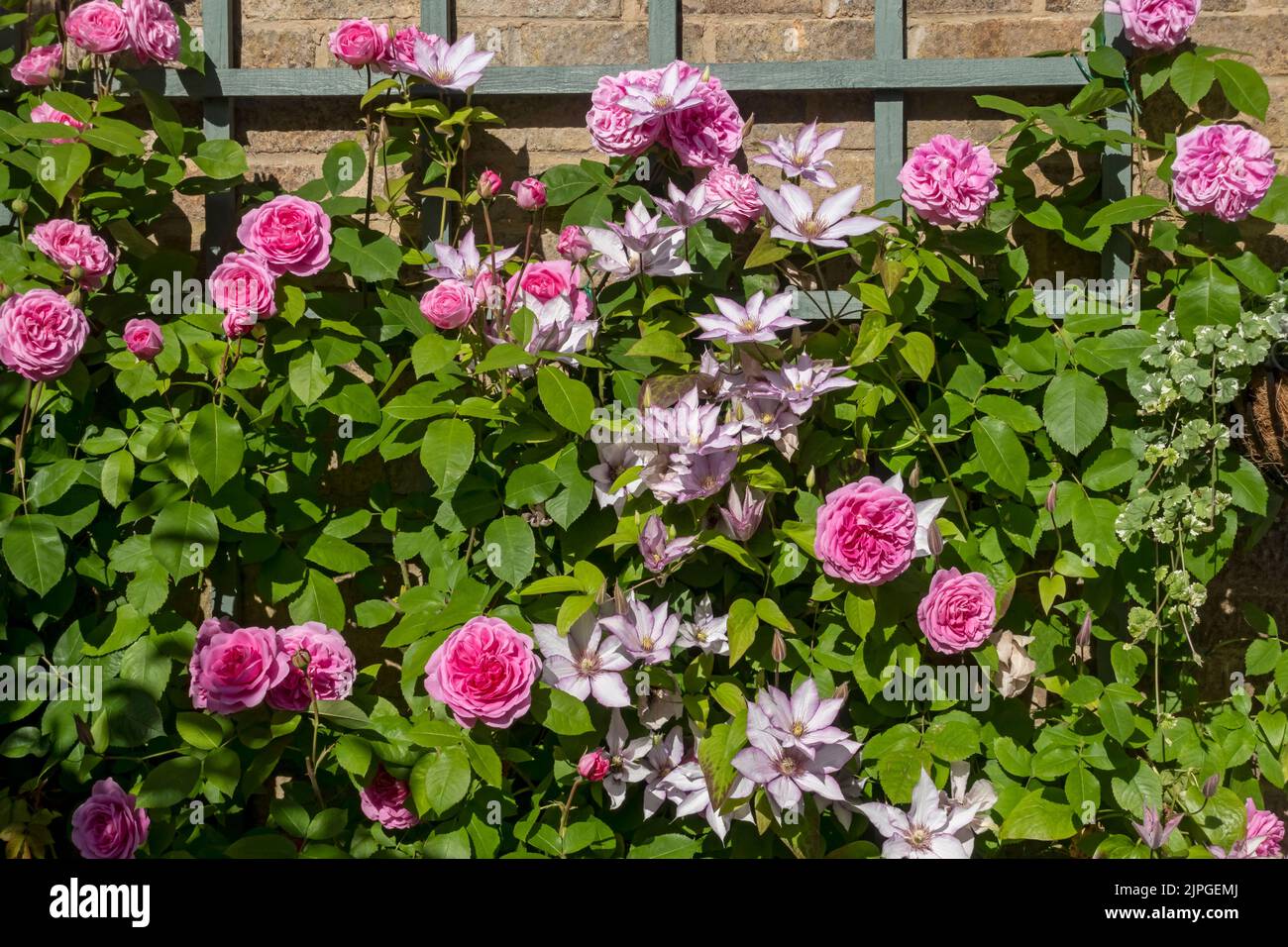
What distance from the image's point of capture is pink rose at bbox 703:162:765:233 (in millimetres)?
1905

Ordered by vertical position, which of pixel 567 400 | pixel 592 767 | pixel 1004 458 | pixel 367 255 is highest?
pixel 367 255

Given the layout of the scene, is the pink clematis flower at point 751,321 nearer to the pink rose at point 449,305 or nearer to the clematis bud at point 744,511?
the clematis bud at point 744,511

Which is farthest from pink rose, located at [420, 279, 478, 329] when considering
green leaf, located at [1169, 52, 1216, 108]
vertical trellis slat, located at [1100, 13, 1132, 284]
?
green leaf, located at [1169, 52, 1216, 108]

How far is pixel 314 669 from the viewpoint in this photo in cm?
181

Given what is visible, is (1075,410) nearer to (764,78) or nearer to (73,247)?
(764,78)

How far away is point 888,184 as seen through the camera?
206cm

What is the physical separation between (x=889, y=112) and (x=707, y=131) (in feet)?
1.25

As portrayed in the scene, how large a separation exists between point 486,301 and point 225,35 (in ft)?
→ 2.67

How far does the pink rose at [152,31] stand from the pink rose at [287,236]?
1.31ft

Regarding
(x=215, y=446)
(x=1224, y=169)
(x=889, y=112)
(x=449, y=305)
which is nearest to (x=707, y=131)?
(x=889, y=112)

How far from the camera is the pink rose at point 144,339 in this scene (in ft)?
6.06

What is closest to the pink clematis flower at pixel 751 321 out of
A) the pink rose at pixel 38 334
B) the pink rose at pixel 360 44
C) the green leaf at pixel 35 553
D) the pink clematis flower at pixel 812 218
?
the pink clematis flower at pixel 812 218

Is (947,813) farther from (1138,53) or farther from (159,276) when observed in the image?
(159,276)
